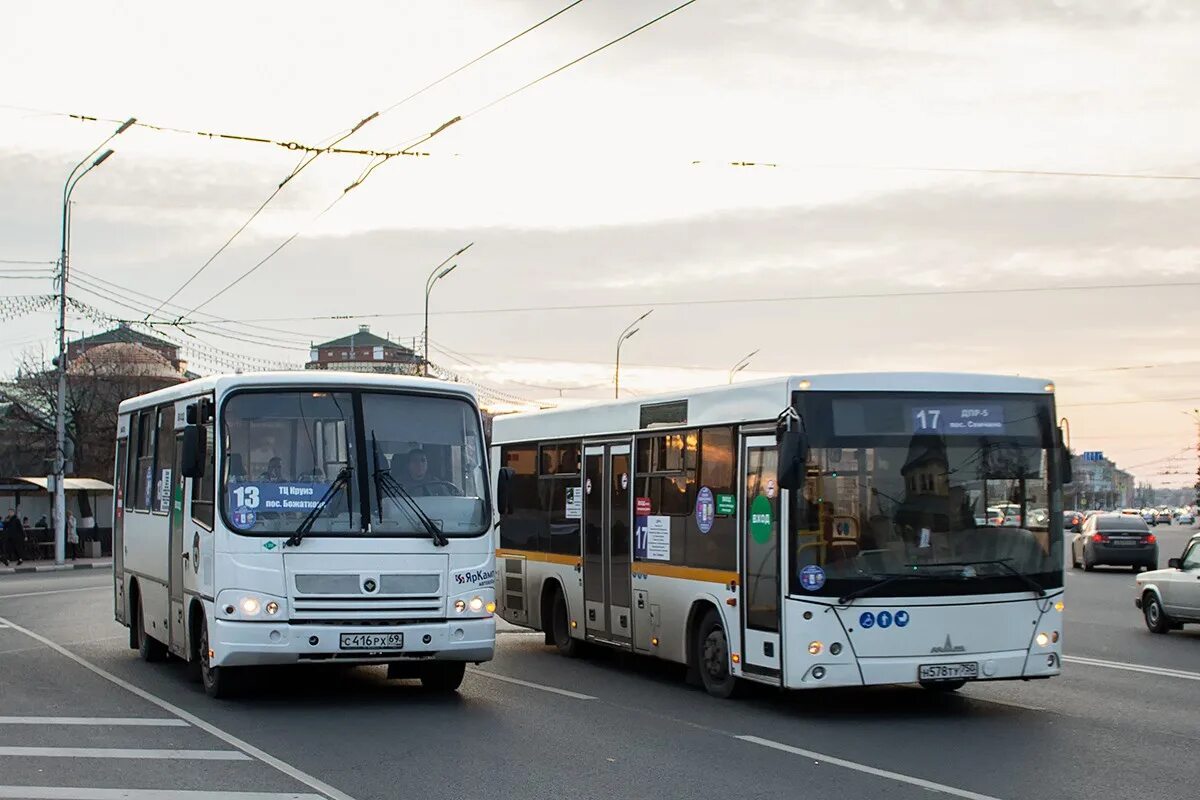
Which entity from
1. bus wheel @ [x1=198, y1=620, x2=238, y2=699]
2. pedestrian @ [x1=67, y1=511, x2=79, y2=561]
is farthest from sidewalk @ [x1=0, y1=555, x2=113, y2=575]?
bus wheel @ [x1=198, y1=620, x2=238, y2=699]

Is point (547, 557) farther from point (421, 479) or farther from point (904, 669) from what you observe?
point (904, 669)

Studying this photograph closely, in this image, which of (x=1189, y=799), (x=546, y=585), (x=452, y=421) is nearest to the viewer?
(x=1189, y=799)

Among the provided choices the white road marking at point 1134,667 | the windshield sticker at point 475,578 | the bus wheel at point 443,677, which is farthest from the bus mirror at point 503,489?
the white road marking at point 1134,667

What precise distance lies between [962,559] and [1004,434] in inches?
45.1

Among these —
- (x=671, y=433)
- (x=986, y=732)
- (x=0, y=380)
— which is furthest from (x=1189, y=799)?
(x=0, y=380)

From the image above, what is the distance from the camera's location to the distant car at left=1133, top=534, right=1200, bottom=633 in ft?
66.9

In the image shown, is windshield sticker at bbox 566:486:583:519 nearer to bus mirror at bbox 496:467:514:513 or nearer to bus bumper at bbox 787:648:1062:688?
bus mirror at bbox 496:467:514:513

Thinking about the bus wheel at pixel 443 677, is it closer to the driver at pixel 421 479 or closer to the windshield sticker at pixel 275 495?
the driver at pixel 421 479

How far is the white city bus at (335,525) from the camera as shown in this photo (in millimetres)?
12664

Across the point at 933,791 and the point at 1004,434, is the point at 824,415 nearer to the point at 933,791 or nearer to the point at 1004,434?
the point at 1004,434

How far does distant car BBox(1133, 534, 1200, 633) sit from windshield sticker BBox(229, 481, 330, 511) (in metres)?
12.5

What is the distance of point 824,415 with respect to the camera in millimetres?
12320

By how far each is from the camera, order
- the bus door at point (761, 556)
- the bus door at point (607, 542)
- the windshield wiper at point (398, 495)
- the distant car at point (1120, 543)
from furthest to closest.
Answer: the distant car at point (1120, 543), the bus door at point (607, 542), the windshield wiper at point (398, 495), the bus door at point (761, 556)

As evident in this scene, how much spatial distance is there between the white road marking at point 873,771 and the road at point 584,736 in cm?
2
